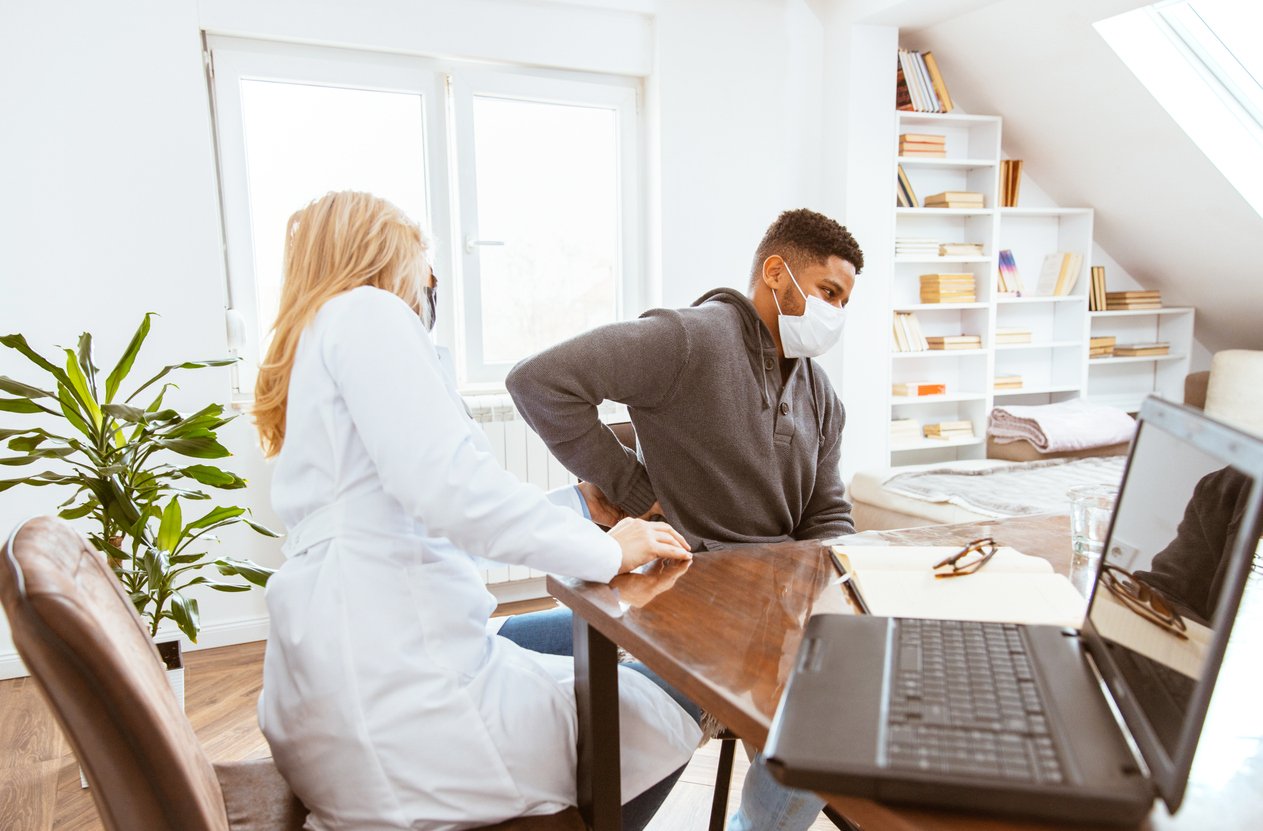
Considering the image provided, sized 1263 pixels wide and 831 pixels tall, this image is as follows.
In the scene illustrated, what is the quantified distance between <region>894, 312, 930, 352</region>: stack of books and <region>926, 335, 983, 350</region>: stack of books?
0.15 metres

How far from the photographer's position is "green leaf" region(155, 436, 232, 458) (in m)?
1.97

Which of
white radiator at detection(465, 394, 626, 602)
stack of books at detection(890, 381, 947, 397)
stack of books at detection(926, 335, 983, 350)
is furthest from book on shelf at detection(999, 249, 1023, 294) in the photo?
white radiator at detection(465, 394, 626, 602)

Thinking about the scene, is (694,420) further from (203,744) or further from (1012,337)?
(1012,337)

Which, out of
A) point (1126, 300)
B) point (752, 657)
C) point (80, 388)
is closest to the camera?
point (752, 657)

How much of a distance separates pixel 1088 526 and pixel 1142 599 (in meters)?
0.56

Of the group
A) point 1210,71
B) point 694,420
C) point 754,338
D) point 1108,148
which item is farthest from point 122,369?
point 1210,71

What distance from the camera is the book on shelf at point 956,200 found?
393 centimetres

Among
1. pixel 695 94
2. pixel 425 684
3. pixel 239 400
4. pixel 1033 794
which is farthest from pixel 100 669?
pixel 695 94

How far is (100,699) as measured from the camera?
0.65 metres

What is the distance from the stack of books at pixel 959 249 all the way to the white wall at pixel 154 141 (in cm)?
148

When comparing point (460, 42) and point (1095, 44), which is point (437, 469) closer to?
Answer: point (460, 42)

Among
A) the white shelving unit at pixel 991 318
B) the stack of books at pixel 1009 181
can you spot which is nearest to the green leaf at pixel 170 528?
the white shelving unit at pixel 991 318

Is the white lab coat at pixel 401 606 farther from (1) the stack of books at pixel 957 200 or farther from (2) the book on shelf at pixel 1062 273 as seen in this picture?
(2) the book on shelf at pixel 1062 273

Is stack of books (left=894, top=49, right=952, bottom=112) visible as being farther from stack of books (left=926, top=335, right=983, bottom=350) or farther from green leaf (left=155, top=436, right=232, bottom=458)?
green leaf (left=155, top=436, right=232, bottom=458)
